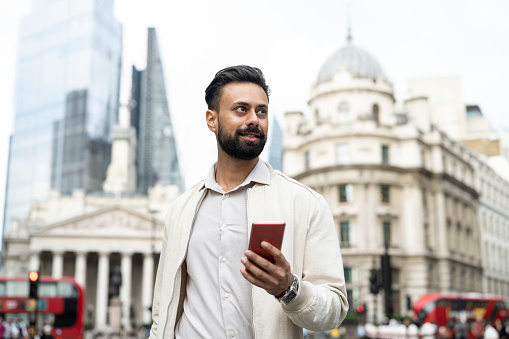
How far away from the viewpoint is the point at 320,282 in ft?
7.57

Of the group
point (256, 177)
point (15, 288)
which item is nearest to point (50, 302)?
point (15, 288)

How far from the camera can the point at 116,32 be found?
346ft

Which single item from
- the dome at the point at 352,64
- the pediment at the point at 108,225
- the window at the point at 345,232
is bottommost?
the window at the point at 345,232

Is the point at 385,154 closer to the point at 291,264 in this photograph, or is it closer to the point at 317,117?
the point at 317,117

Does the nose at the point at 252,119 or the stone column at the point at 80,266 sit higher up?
the stone column at the point at 80,266

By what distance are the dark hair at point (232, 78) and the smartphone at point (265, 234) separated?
0.82 m

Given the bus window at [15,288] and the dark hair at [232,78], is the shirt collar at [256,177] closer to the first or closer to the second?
the dark hair at [232,78]

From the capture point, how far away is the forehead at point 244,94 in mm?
2490

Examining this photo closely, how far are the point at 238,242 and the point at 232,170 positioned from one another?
0.37m

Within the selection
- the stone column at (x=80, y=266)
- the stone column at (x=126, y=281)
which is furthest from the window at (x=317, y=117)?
the stone column at (x=80, y=266)

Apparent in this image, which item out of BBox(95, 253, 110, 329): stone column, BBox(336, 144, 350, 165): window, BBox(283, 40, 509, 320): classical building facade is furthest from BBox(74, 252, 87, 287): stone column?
BBox(336, 144, 350, 165): window

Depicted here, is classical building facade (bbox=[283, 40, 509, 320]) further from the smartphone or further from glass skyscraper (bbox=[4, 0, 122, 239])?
glass skyscraper (bbox=[4, 0, 122, 239])

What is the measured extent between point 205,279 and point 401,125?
50129mm

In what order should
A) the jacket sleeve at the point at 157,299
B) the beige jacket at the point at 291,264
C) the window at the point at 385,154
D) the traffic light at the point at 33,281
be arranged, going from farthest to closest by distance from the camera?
the window at the point at 385,154, the traffic light at the point at 33,281, the jacket sleeve at the point at 157,299, the beige jacket at the point at 291,264
